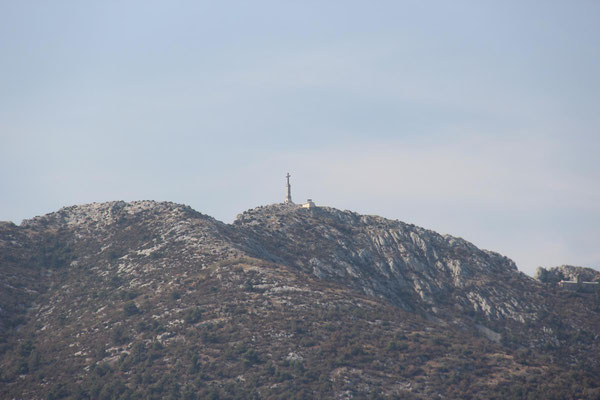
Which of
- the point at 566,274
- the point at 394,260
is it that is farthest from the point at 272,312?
the point at 566,274

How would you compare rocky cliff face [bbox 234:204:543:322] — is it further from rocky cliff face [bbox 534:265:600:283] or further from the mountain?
rocky cliff face [bbox 534:265:600:283]

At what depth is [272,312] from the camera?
12356 cm

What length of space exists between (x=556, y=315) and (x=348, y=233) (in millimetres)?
51201

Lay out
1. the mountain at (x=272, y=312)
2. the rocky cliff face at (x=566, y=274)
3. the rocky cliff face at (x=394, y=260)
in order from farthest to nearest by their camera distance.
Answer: the rocky cliff face at (x=566, y=274) < the rocky cliff face at (x=394, y=260) < the mountain at (x=272, y=312)

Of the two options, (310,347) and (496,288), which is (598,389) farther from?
(496,288)

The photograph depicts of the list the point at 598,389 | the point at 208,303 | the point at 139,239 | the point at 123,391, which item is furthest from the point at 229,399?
the point at 139,239

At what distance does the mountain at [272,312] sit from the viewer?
10838cm

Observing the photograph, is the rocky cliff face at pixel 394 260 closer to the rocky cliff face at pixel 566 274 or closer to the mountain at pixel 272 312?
the mountain at pixel 272 312

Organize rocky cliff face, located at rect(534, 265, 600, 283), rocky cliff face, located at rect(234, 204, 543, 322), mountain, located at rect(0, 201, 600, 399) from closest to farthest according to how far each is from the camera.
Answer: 1. mountain, located at rect(0, 201, 600, 399)
2. rocky cliff face, located at rect(234, 204, 543, 322)
3. rocky cliff face, located at rect(534, 265, 600, 283)

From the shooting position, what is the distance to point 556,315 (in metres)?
166

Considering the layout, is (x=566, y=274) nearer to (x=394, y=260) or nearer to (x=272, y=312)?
(x=394, y=260)

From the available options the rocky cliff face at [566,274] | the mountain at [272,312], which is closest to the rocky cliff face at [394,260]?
the mountain at [272,312]

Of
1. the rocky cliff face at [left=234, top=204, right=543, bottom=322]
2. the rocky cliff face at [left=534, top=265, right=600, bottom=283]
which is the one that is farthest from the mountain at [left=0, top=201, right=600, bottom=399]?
the rocky cliff face at [left=534, top=265, right=600, bottom=283]

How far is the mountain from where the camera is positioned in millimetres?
108375
